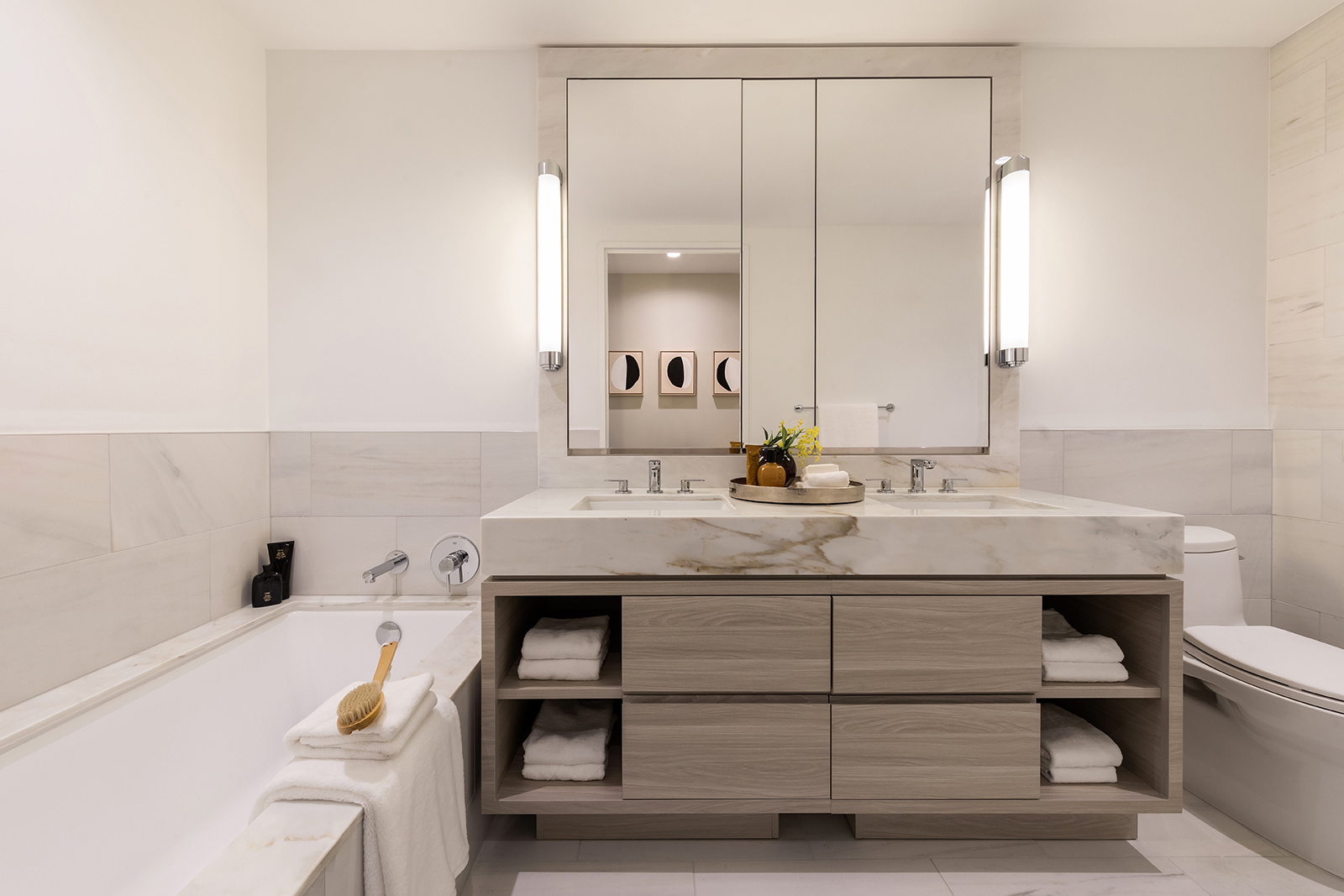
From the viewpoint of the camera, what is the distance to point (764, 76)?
194cm

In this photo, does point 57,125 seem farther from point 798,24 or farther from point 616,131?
point 798,24

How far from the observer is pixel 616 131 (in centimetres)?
196

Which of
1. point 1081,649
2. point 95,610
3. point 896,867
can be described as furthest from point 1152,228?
point 95,610

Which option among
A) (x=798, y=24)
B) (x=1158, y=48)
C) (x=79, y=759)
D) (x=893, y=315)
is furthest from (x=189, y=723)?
(x=1158, y=48)

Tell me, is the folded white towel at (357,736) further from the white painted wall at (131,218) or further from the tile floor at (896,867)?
the white painted wall at (131,218)

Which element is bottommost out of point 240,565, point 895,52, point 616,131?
point 240,565

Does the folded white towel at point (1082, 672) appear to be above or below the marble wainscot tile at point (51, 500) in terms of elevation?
below

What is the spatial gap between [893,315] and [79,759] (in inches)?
87.5

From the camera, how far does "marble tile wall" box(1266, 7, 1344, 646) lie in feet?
5.96

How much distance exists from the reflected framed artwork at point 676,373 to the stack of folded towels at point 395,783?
1.09m

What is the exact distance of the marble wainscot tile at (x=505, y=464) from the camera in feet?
6.68

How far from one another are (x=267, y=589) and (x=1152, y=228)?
118 inches

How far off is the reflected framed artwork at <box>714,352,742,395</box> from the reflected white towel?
0.89 ft

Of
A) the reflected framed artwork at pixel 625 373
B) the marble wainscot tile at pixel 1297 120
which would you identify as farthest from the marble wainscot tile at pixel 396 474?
the marble wainscot tile at pixel 1297 120
